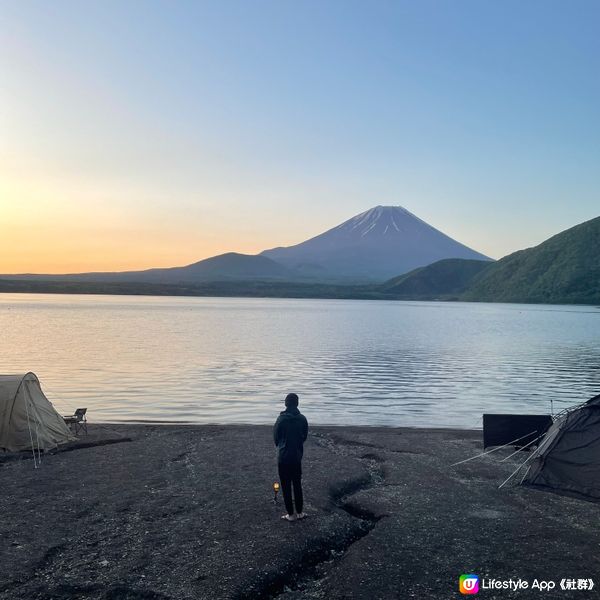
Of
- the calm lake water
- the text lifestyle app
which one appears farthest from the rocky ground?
the calm lake water

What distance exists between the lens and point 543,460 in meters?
14.1

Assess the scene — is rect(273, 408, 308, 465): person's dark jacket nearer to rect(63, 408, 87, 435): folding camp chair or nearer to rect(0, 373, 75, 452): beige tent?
rect(0, 373, 75, 452): beige tent

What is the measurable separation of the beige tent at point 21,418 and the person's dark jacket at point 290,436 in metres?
8.91

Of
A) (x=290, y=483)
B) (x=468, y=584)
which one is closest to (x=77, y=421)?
(x=290, y=483)

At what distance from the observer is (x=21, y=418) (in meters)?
17.3

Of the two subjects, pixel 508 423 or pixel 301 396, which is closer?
pixel 508 423

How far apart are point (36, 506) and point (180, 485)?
3071mm

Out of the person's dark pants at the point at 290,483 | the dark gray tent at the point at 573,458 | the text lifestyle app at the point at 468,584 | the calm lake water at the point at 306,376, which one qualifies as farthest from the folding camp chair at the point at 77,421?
the text lifestyle app at the point at 468,584

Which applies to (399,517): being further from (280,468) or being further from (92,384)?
(92,384)

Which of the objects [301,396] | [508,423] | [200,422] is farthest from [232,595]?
[301,396]

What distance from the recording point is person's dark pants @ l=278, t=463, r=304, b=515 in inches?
451

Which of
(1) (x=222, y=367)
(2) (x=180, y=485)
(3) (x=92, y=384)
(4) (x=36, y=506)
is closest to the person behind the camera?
(4) (x=36, y=506)

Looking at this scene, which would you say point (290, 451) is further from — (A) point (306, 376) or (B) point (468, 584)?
(A) point (306, 376)

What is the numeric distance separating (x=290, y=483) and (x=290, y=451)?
2.47 ft
